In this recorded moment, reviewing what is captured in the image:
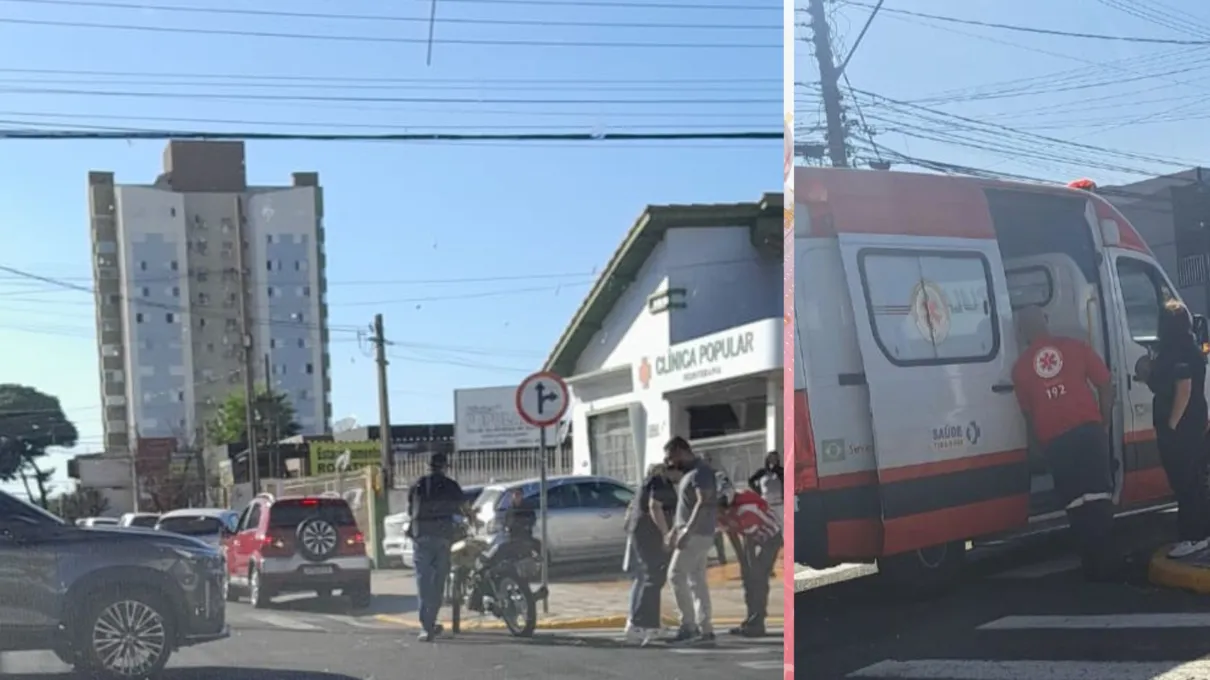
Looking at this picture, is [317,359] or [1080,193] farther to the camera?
[1080,193]

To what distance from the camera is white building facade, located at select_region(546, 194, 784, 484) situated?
190 centimetres

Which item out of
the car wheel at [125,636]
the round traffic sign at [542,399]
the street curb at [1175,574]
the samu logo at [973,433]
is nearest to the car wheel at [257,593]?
the car wheel at [125,636]

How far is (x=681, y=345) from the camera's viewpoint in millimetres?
1952

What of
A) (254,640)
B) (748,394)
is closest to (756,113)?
(748,394)

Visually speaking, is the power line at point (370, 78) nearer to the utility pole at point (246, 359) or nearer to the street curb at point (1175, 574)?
the utility pole at point (246, 359)

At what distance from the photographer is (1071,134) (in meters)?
2.33

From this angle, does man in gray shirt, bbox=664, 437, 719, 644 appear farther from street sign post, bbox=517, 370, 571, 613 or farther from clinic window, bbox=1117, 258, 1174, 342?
clinic window, bbox=1117, 258, 1174, 342

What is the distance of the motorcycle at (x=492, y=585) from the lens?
1.85m

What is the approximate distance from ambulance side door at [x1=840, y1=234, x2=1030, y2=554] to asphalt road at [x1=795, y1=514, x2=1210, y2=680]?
12cm

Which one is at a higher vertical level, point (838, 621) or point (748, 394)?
point (748, 394)

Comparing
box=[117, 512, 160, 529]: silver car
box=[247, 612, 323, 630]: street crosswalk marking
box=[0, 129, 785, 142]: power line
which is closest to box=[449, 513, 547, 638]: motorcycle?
box=[247, 612, 323, 630]: street crosswalk marking

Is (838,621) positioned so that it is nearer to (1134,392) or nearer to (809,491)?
(809,491)

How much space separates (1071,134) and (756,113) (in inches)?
30.3

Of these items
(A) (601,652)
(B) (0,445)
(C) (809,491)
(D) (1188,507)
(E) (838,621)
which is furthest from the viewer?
(D) (1188,507)
